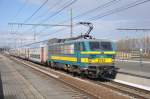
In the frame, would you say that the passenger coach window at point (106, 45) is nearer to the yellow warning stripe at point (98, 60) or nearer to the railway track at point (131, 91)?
the yellow warning stripe at point (98, 60)

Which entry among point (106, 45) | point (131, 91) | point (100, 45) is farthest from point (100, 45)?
point (131, 91)

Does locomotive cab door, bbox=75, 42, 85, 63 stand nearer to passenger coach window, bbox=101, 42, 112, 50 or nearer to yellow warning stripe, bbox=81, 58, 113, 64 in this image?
yellow warning stripe, bbox=81, 58, 113, 64

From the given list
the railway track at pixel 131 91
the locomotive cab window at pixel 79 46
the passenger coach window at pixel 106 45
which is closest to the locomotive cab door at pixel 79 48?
the locomotive cab window at pixel 79 46

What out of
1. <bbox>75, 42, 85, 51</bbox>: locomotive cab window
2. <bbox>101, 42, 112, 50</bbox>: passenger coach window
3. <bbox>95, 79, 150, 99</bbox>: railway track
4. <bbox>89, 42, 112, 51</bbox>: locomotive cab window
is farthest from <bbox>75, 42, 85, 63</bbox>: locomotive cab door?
<bbox>95, 79, 150, 99</bbox>: railway track

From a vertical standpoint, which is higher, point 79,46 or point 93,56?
point 79,46

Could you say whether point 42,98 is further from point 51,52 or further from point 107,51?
point 51,52

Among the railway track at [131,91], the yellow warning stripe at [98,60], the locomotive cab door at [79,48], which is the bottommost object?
the railway track at [131,91]

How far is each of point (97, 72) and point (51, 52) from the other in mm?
12213

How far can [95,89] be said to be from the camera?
15500mm

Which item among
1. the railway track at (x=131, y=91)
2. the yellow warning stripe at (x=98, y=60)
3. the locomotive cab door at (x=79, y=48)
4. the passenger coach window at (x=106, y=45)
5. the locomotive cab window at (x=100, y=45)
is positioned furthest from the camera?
the passenger coach window at (x=106, y=45)

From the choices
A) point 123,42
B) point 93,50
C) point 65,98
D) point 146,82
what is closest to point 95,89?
point 65,98

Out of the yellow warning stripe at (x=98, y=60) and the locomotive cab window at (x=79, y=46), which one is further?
the locomotive cab window at (x=79, y=46)

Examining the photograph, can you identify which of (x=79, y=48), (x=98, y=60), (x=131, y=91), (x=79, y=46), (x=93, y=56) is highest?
(x=79, y=46)

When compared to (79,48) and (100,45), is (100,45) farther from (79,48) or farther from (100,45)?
(79,48)
